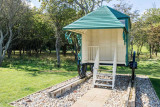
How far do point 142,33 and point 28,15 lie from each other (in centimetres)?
1802

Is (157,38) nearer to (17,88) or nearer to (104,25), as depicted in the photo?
(104,25)

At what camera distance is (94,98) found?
592cm

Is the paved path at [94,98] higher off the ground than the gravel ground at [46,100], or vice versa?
the gravel ground at [46,100]

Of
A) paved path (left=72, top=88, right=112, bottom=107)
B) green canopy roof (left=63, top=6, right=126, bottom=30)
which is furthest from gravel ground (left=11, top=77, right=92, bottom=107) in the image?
green canopy roof (left=63, top=6, right=126, bottom=30)

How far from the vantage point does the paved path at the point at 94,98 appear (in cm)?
529

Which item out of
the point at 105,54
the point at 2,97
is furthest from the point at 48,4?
the point at 2,97

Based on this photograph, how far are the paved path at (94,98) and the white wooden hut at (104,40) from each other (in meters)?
0.91

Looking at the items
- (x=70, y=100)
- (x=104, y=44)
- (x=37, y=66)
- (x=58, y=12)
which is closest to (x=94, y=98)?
(x=70, y=100)

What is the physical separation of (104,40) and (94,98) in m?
3.92

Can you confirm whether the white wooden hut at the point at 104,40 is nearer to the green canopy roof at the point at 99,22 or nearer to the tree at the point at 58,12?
the green canopy roof at the point at 99,22

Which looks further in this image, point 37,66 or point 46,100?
point 37,66

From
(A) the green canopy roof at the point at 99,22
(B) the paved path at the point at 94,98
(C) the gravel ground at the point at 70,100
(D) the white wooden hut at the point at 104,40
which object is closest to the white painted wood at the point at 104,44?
(D) the white wooden hut at the point at 104,40

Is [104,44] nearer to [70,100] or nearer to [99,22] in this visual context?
[99,22]

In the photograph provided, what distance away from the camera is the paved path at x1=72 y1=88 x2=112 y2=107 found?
5293 mm
